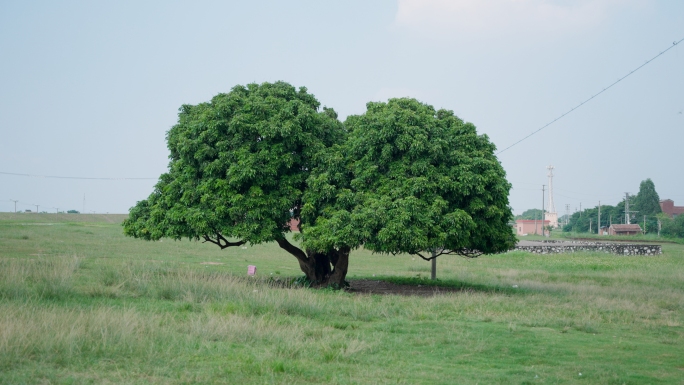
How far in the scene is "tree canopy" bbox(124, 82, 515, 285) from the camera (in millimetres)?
19531

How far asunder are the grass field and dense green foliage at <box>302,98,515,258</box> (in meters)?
2.08

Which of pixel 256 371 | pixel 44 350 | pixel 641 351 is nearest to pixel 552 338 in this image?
pixel 641 351

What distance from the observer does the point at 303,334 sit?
39.8 feet

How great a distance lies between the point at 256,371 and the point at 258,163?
1208 centimetres

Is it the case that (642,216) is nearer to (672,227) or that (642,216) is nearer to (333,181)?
(672,227)

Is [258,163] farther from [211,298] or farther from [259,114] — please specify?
[211,298]

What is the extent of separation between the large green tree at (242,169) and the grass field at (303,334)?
6.49 feet

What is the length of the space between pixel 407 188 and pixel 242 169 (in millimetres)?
5434

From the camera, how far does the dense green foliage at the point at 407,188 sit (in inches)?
755

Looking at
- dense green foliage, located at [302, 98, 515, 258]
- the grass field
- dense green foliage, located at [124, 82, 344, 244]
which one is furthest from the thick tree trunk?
the grass field

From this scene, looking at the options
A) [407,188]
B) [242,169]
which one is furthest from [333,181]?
[242,169]

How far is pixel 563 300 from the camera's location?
2070cm

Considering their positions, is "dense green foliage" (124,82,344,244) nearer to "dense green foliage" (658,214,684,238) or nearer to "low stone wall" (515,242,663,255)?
"low stone wall" (515,242,663,255)

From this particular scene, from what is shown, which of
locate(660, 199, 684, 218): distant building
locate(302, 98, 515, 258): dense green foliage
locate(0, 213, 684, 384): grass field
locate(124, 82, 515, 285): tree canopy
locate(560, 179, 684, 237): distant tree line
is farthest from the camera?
locate(660, 199, 684, 218): distant building
